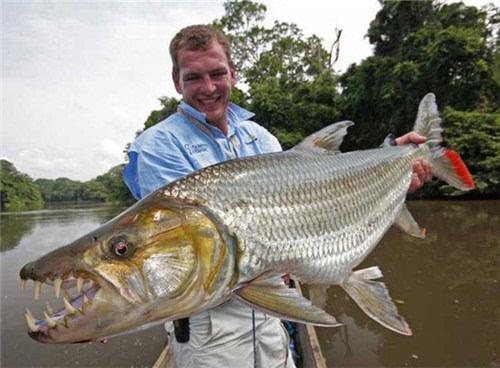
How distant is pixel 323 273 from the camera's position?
203 cm

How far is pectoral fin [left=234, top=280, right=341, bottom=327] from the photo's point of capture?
1.58 m

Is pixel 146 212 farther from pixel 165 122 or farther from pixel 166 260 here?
pixel 165 122

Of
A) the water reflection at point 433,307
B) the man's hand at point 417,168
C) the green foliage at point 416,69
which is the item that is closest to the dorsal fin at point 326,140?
the man's hand at point 417,168

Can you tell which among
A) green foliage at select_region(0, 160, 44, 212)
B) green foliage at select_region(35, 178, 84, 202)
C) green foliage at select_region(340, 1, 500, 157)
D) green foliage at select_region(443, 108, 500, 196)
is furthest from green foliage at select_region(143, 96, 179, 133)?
green foliage at select_region(35, 178, 84, 202)

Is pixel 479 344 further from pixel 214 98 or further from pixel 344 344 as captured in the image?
pixel 214 98

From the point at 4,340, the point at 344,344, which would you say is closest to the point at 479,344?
the point at 344,344

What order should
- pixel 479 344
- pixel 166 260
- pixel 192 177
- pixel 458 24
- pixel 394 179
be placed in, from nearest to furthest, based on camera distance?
pixel 166 260
pixel 192 177
pixel 394 179
pixel 479 344
pixel 458 24

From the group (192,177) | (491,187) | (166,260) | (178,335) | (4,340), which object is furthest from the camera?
(491,187)

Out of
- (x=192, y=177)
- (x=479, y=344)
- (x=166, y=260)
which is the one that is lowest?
(x=479, y=344)

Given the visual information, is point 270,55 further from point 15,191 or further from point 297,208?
point 15,191

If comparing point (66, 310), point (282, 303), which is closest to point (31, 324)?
point (66, 310)

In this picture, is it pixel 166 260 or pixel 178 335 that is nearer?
pixel 166 260

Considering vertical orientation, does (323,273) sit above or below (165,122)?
below

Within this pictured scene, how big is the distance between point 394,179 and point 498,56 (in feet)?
75.1
